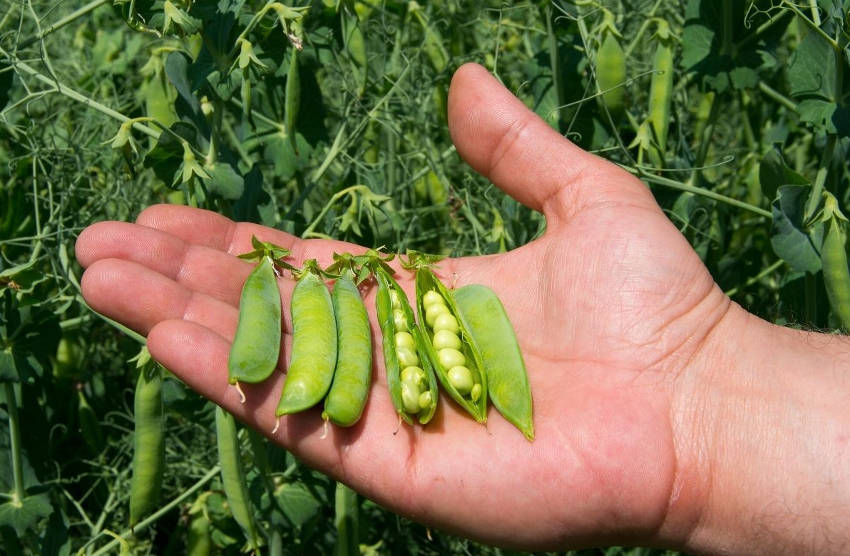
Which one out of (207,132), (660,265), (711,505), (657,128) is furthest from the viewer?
(657,128)

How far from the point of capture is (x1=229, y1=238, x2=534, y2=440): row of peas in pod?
6.00ft

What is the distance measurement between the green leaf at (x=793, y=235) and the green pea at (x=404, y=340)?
36.7 inches

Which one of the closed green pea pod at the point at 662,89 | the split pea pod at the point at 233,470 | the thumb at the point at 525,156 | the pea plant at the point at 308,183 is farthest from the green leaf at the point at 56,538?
the closed green pea pod at the point at 662,89

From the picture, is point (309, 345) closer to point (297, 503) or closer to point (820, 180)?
point (297, 503)

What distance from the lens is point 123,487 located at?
2.81m

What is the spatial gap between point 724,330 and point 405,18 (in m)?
1.67

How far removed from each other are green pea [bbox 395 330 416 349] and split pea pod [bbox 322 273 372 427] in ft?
0.25

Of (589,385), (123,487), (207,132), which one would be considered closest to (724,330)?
(589,385)

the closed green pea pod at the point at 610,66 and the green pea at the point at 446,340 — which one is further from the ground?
the closed green pea pod at the point at 610,66

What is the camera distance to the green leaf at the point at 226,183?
2.23 meters

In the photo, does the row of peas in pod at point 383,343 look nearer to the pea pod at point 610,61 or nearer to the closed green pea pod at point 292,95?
the closed green pea pod at point 292,95

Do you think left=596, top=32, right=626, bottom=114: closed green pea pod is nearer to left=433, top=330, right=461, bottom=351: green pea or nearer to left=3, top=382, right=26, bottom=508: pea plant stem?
left=433, top=330, right=461, bottom=351: green pea

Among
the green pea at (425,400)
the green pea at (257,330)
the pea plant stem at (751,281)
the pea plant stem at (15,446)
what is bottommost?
the pea plant stem at (15,446)

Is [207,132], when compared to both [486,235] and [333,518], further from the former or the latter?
[333,518]
